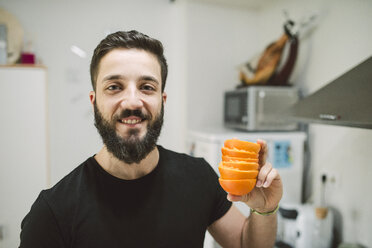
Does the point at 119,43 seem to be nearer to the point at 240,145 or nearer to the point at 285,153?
the point at 240,145

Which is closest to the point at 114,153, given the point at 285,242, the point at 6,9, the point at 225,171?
the point at 225,171

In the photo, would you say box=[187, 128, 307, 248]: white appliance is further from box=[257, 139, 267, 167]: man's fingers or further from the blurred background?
box=[257, 139, 267, 167]: man's fingers

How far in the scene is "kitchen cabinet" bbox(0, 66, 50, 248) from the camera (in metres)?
0.69

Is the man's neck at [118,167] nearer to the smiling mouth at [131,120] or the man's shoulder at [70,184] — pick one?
the man's shoulder at [70,184]

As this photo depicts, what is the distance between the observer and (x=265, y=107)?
1.99 metres

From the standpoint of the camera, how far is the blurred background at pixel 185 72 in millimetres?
883

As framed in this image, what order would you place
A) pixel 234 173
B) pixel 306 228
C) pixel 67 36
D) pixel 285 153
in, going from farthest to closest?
pixel 67 36 → pixel 285 153 → pixel 306 228 → pixel 234 173

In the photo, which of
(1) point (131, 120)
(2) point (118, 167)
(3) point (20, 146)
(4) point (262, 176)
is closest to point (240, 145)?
(4) point (262, 176)

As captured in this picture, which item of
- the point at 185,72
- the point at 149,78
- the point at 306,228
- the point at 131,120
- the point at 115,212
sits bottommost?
the point at 306,228

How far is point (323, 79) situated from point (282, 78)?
0.96ft

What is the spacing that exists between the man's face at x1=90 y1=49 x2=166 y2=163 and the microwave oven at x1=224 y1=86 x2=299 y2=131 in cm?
136

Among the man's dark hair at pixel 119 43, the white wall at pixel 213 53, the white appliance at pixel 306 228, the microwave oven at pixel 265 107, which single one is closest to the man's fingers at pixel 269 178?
the man's dark hair at pixel 119 43

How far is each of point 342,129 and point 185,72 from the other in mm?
1334

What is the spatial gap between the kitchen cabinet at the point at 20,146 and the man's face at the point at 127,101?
0.88 ft
